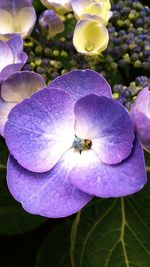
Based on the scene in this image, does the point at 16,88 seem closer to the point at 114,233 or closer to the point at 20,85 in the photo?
the point at 20,85

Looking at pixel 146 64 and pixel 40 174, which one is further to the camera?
pixel 146 64

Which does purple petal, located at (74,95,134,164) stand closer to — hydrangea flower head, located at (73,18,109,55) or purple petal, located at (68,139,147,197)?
purple petal, located at (68,139,147,197)

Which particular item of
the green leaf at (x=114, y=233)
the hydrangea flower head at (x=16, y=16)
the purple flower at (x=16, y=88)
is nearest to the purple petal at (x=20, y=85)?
the purple flower at (x=16, y=88)

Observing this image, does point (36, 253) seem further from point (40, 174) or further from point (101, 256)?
point (40, 174)

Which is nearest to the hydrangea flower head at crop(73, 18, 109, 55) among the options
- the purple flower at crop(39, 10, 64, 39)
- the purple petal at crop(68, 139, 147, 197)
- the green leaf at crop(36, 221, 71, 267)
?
the purple flower at crop(39, 10, 64, 39)

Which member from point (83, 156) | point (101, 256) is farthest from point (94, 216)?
point (83, 156)

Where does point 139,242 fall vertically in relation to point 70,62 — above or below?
below

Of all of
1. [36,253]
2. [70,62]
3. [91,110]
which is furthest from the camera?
[36,253]

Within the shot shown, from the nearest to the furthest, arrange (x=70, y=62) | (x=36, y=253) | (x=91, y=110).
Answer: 1. (x=91, y=110)
2. (x=70, y=62)
3. (x=36, y=253)
